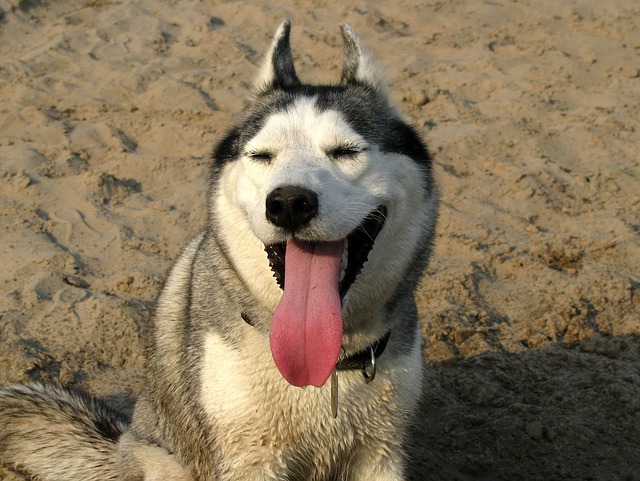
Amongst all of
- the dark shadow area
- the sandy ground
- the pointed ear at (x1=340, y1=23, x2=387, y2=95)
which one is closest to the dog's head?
the pointed ear at (x1=340, y1=23, x2=387, y2=95)

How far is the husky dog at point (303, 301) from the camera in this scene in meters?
2.87

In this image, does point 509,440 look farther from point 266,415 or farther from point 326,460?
point 266,415

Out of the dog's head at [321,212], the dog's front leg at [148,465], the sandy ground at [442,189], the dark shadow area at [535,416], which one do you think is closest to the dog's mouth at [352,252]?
the dog's head at [321,212]

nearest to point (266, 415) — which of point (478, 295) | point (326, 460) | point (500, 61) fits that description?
point (326, 460)

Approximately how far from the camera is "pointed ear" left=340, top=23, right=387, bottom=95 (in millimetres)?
3547

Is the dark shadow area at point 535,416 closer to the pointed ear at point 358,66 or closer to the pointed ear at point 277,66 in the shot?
the pointed ear at point 358,66

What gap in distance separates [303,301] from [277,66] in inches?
48.4

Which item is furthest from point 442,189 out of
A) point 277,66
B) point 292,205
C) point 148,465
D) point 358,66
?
point 292,205

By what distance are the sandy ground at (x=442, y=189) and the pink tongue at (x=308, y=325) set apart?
1.66 metres

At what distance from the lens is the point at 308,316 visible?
285cm

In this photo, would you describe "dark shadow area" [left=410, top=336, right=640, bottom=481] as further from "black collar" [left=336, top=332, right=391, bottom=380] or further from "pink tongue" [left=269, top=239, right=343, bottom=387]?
"pink tongue" [left=269, top=239, right=343, bottom=387]

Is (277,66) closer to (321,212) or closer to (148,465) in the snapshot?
(321,212)

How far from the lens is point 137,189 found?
252 inches

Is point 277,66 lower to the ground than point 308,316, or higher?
higher
